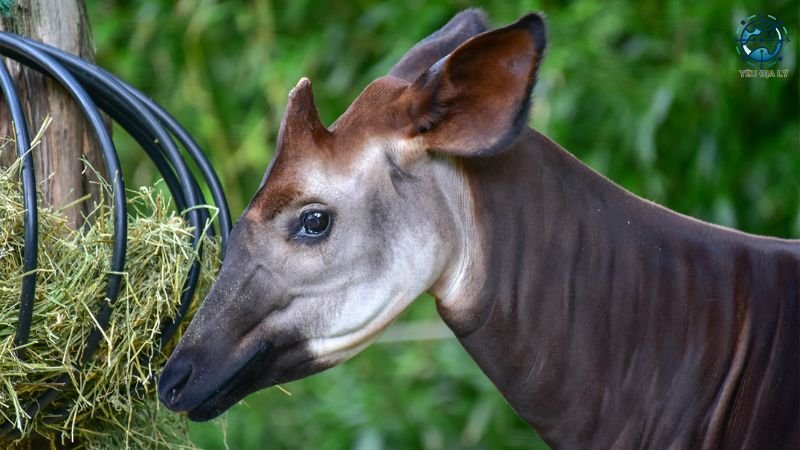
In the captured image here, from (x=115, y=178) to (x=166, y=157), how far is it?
1.02 feet

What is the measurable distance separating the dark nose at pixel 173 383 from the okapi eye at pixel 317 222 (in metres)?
0.27

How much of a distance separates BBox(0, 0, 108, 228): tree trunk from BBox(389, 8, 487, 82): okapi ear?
562 mm

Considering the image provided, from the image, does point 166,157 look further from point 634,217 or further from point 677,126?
point 677,126

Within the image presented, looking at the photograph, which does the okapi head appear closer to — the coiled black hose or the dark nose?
the dark nose

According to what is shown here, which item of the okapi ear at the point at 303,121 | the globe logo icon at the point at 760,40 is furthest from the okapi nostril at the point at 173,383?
the globe logo icon at the point at 760,40

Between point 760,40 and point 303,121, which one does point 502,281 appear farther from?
point 760,40

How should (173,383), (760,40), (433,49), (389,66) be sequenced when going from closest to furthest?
(173,383) < (433,49) < (760,40) < (389,66)

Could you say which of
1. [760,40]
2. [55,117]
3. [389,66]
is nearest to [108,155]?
[55,117]

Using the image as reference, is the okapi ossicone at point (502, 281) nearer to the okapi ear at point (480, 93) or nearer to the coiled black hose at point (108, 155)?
the okapi ear at point (480, 93)

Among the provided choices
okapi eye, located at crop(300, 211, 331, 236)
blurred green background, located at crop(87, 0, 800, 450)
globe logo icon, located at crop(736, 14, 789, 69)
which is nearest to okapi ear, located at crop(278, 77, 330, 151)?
okapi eye, located at crop(300, 211, 331, 236)

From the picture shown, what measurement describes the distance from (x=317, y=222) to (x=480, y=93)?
32 cm

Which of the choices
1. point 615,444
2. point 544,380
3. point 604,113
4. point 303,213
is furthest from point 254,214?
point 604,113

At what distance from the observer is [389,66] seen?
4.21m

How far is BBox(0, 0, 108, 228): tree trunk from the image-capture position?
1.98 metres
